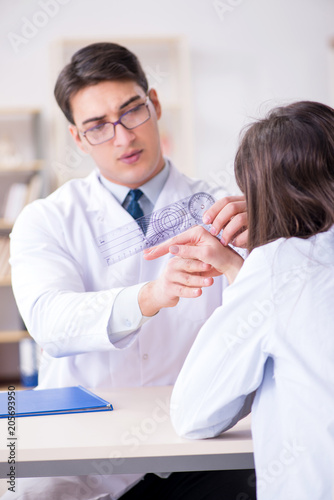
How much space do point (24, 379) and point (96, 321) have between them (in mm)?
2762

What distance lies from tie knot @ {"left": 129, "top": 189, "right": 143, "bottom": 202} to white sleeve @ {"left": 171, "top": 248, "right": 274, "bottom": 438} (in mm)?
810

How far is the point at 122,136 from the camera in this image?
168 cm

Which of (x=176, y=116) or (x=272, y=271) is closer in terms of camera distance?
(x=272, y=271)

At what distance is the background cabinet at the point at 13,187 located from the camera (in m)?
3.84

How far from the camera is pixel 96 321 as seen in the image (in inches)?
54.1

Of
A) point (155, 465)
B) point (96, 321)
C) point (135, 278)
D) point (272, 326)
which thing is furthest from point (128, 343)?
point (272, 326)

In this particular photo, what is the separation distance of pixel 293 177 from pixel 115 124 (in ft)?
2.64

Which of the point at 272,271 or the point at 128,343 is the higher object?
the point at 272,271

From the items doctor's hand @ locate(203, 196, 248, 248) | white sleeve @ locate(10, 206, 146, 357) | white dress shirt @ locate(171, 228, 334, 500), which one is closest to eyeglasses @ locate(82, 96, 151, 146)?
white sleeve @ locate(10, 206, 146, 357)

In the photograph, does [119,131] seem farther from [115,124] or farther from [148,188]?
[148,188]

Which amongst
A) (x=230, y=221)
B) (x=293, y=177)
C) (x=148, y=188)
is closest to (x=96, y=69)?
(x=148, y=188)

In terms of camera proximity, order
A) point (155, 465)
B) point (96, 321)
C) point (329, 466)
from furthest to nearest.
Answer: point (96, 321) < point (155, 465) < point (329, 466)

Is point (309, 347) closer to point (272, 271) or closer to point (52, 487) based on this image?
point (272, 271)

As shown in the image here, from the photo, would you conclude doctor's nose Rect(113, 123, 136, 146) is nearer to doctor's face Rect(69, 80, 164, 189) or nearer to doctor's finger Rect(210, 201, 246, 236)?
doctor's face Rect(69, 80, 164, 189)
